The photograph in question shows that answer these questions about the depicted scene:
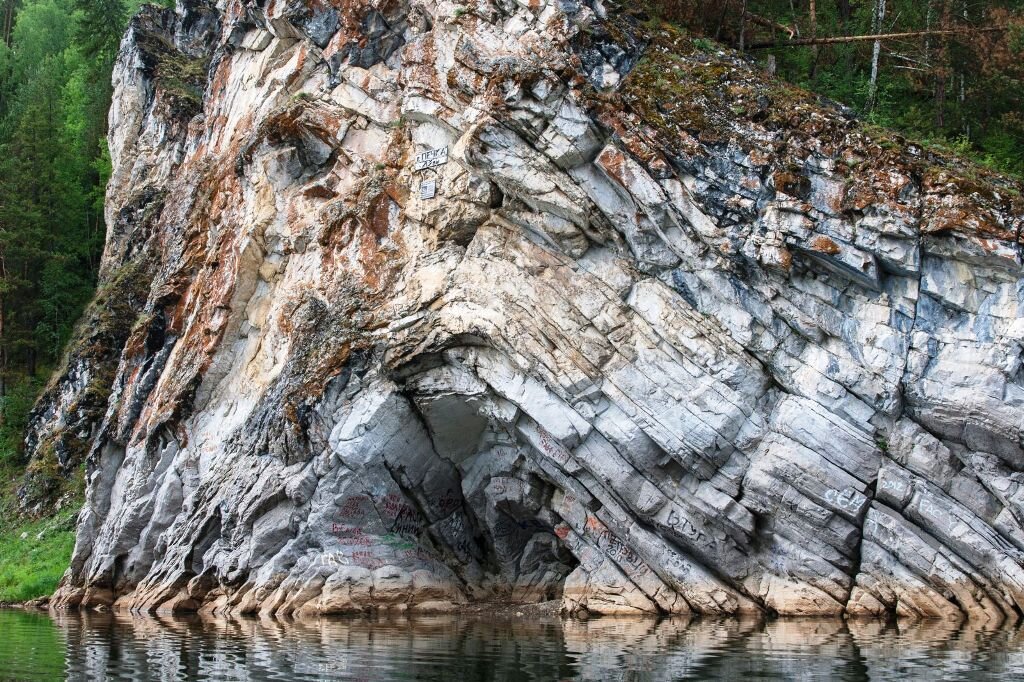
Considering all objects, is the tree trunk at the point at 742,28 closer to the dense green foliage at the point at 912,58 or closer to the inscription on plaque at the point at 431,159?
the dense green foliage at the point at 912,58

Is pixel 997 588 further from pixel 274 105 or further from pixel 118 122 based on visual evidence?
pixel 118 122

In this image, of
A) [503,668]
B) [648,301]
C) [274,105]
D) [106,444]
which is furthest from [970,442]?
[106,444]

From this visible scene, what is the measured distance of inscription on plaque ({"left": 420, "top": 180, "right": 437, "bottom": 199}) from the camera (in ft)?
70.6

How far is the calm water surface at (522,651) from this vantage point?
10.3 metres

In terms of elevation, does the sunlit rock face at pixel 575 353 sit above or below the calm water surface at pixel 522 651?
above

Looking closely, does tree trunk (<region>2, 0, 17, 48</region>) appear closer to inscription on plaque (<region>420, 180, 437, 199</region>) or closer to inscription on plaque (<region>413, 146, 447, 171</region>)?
inscription on plaque (<region>413, 146, 447, 171</region>)

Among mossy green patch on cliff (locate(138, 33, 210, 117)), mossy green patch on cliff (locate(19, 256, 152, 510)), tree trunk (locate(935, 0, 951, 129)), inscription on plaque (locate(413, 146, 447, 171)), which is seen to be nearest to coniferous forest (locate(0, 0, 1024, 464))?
tree trunk (locate(935, 0, 951, 129))

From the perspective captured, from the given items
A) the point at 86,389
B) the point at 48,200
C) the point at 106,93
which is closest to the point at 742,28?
the point at 86,389

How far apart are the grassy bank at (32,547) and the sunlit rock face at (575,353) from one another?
72.5 inches

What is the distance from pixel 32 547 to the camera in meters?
28.4

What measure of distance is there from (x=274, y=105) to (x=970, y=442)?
64.9ft

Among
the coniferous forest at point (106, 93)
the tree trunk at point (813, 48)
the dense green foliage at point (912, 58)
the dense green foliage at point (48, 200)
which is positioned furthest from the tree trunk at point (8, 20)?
the tree trunk at point (813, 48)

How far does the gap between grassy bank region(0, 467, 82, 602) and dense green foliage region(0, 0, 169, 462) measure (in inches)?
172

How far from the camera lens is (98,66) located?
144ft
